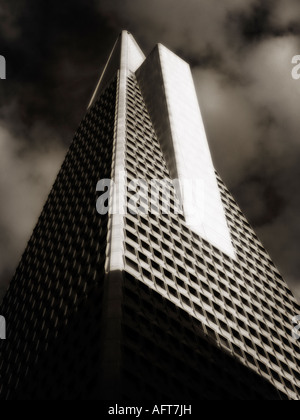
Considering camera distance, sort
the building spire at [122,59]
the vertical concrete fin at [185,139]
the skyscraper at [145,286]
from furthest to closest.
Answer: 1. the building spire at [122,59]
2. the vertical concrete fin at [185,139]
3. the skyscraper at [145,286]

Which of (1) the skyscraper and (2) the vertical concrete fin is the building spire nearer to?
(2) the vertical concrete fin

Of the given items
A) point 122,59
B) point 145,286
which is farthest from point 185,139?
point 145,286

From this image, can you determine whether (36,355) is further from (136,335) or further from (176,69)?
(176,69)

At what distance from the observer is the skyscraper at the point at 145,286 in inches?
1566

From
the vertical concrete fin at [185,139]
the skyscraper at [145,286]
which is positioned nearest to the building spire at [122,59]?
the vertical concrete fin at [185,139]

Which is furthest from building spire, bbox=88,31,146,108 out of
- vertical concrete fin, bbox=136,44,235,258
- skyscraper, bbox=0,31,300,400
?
skyscraper, bbox=0,31,300,400

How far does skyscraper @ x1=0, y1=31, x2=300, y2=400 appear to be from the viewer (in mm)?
39781

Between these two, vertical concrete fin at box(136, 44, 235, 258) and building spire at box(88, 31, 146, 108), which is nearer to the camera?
vertical concrete fin at box(136, 44, 235, 258)

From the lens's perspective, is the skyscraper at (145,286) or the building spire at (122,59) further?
the building spire at (122,59)

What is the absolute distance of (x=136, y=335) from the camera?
39.8m

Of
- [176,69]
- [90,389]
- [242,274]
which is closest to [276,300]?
[242,274]

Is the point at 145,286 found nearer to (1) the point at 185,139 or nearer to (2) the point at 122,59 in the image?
(1) the point at 185,139

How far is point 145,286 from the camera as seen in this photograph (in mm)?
46406

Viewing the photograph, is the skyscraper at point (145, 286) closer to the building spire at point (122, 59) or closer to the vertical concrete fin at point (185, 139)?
the vertical concrete fin at point (185, 139)
